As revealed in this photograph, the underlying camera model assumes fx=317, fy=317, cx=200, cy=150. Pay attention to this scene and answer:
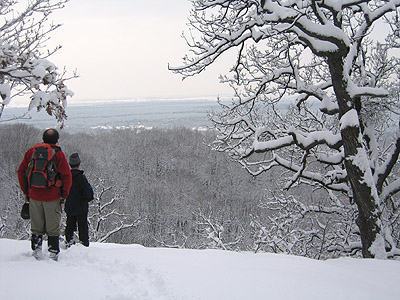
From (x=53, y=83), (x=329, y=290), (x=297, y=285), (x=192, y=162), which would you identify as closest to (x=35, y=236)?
(x=53, y=83)

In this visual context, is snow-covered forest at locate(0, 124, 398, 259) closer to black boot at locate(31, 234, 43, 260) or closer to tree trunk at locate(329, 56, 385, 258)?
tree trunk at locate(329, 56, 385, 258)

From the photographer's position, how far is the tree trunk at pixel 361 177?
5.33m

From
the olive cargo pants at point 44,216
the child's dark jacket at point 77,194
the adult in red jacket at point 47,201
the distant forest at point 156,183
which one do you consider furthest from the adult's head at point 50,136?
the distant forest at point 156,183

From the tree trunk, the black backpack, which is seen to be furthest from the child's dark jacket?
the tree trunk

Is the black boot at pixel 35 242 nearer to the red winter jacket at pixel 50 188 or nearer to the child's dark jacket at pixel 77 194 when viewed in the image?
the red winter jacket at pixel 50 188

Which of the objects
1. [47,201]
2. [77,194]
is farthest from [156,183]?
[47,201]

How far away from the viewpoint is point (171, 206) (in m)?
44.5

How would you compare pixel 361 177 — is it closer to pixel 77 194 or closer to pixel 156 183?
pixel 77 194

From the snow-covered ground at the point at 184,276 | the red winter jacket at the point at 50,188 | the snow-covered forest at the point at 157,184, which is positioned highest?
the red winter jacket at the point at 50,188

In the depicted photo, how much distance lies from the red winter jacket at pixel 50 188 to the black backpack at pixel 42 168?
0.07 metres

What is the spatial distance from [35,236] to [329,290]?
3423 millimetres

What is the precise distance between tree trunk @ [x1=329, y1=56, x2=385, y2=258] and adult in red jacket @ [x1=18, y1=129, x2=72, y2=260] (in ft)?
14.4

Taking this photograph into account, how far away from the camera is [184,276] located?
341 cm

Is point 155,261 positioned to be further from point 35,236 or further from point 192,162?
point 192,162
